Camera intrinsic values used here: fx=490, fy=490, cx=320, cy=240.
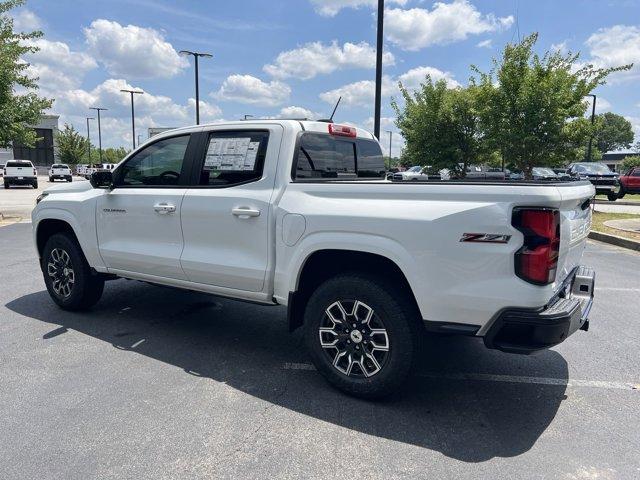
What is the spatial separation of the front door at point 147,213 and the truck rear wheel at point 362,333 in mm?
1508

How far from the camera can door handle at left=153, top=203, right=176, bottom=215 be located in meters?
4.18

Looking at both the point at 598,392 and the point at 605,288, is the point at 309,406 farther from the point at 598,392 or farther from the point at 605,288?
the point at 605,288

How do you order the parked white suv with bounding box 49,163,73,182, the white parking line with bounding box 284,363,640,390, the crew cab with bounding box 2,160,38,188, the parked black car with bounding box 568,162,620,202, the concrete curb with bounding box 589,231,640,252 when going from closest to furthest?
1. the white parking line with bounding box 284,363,640,390
2. the concrete curb with bounding box 589,231,640,252
3. the parked black car with bounding box 568,162,620,202
4. the crew cab with bounding box 2,160,38,188
5. the parked white suv with bounding box 49,163,73,182

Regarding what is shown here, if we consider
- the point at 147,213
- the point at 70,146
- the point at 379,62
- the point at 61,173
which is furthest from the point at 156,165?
the point at 70,146

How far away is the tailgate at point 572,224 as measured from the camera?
2836 mm

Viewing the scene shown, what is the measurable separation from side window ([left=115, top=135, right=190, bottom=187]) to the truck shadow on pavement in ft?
4.73

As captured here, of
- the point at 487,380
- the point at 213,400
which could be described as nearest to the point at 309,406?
the point at 213,400

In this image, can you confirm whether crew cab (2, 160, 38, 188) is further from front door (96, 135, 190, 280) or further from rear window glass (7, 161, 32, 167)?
front door (96, 135, 190, 280)

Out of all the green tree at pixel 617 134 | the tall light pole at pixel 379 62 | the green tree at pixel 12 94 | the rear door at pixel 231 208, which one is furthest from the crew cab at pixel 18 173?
the green tree at pixel 617 134

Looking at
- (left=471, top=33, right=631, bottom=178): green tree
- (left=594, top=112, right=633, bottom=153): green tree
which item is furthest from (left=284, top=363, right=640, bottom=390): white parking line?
(left=594, top=112, right=633, bottom=153): green tree

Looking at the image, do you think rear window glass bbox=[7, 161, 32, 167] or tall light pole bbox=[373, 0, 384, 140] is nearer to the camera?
tall light pole bbox=[373, 0, 384, 140]

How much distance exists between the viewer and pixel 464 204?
2834 mm

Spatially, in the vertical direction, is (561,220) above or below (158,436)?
above

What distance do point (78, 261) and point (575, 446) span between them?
4.63 meters
